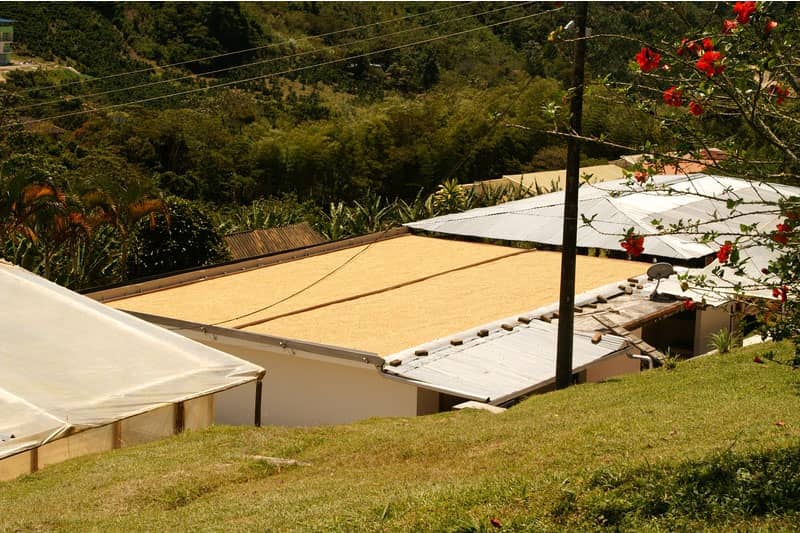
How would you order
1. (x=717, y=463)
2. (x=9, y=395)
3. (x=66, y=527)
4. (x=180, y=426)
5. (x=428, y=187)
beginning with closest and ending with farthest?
(x=717, y=463)
(x=66, y=527)
(x=9, y=395)
(x=180, y=426)
(x=428, y=187)

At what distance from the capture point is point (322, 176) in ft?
116

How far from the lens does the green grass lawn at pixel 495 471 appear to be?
584 cm

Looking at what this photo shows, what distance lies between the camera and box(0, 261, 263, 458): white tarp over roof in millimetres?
7949

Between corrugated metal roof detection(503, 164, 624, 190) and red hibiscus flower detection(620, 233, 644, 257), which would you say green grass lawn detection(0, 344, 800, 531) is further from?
corrugated metal roof detection(503, 164, 624, 190)

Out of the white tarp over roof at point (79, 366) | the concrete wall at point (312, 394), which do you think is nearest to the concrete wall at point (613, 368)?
the concrete wall at point (312, 394)

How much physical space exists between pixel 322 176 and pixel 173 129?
7.42 meters

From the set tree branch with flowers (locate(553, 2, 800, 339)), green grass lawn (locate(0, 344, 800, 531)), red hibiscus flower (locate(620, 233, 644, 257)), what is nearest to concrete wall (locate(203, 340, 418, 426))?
green grass lawn (locate(0, 344, 800, 531))

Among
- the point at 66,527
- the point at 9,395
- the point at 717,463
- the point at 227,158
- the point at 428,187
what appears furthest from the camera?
the point at 227,158

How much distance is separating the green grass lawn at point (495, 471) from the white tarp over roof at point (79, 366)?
594 mm

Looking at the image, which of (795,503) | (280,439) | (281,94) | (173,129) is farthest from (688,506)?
(281,94)

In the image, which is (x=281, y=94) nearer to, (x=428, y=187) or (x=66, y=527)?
(x=428, y=187)

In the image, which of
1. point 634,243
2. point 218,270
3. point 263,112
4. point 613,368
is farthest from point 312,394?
point 263,112

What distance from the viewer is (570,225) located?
35.6 ft

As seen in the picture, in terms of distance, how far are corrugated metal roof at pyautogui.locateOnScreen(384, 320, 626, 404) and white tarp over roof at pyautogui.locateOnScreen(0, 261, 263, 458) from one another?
2424 millimetres
